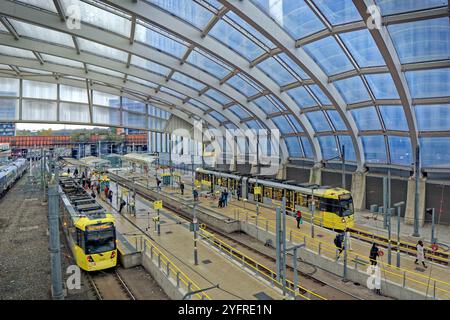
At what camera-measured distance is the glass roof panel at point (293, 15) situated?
19234mm

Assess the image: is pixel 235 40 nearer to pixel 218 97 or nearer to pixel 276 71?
pixel 276 71

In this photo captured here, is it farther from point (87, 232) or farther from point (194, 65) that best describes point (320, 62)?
point (87, 232)

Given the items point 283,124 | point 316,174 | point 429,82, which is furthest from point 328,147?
point 429,82

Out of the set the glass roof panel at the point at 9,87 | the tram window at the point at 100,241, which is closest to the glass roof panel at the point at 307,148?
the tram window at the point at 100,241

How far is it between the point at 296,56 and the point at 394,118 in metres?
9.32

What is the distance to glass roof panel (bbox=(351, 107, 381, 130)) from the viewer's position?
83.5ft

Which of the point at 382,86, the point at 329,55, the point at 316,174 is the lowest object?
the point at 316,174

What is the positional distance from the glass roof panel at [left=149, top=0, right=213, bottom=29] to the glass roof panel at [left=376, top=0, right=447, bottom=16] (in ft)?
35.6

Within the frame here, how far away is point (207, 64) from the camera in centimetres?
3022

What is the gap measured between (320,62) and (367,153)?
9.96 meters

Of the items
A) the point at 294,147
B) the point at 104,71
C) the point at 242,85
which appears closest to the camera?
the point at 242,85

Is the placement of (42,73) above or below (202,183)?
above
